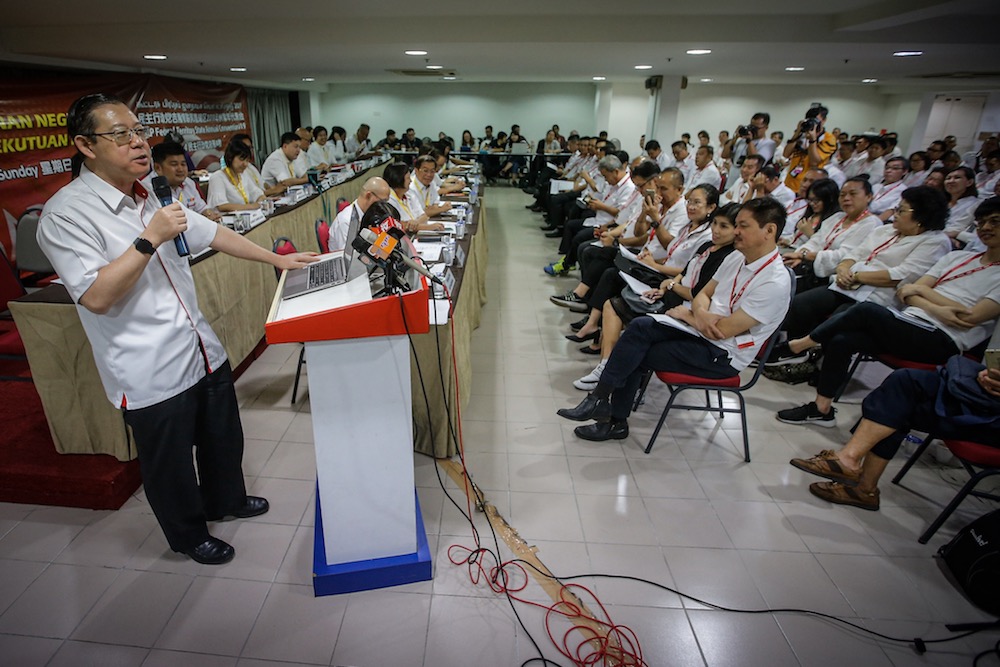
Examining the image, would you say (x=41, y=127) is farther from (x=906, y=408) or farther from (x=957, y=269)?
(x=957, y=269)

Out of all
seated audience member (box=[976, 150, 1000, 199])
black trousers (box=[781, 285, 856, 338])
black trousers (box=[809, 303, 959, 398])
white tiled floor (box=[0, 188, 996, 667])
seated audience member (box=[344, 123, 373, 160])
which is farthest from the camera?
seated audience member (box=[344, 123, 373, 160])

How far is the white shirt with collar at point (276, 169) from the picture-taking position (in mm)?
5865

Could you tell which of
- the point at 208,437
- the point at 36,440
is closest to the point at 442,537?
the point at 208,437

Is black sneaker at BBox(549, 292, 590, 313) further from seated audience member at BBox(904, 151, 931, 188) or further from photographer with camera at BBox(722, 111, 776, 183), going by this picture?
seated audience member at BBox(904, 151, 931, 188)

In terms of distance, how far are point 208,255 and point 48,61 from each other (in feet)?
19.0

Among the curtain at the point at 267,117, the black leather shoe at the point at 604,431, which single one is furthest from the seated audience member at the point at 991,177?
the curtain at the point at 267,117

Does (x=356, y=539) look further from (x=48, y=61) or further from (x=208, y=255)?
(x=48, y=61)

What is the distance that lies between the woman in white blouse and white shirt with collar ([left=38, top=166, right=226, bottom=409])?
2979 mm

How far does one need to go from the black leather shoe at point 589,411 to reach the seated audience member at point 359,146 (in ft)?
26.9

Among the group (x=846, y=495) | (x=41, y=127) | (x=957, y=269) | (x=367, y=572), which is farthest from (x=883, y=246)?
(x=41, y=127)

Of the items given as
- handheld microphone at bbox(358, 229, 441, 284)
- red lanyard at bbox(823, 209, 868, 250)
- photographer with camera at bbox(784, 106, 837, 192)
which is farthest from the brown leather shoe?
photographer with camera at bbox(784, 106, 837, 192)

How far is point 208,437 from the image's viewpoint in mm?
1906

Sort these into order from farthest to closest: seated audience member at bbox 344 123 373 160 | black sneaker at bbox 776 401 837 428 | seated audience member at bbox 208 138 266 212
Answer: seated audience member at bbox 344 123 373 160, seated audience member at bbox 208 138 266 212, black sneaker at bbox 776 401 837 428

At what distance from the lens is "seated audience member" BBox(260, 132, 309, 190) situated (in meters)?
5.73
